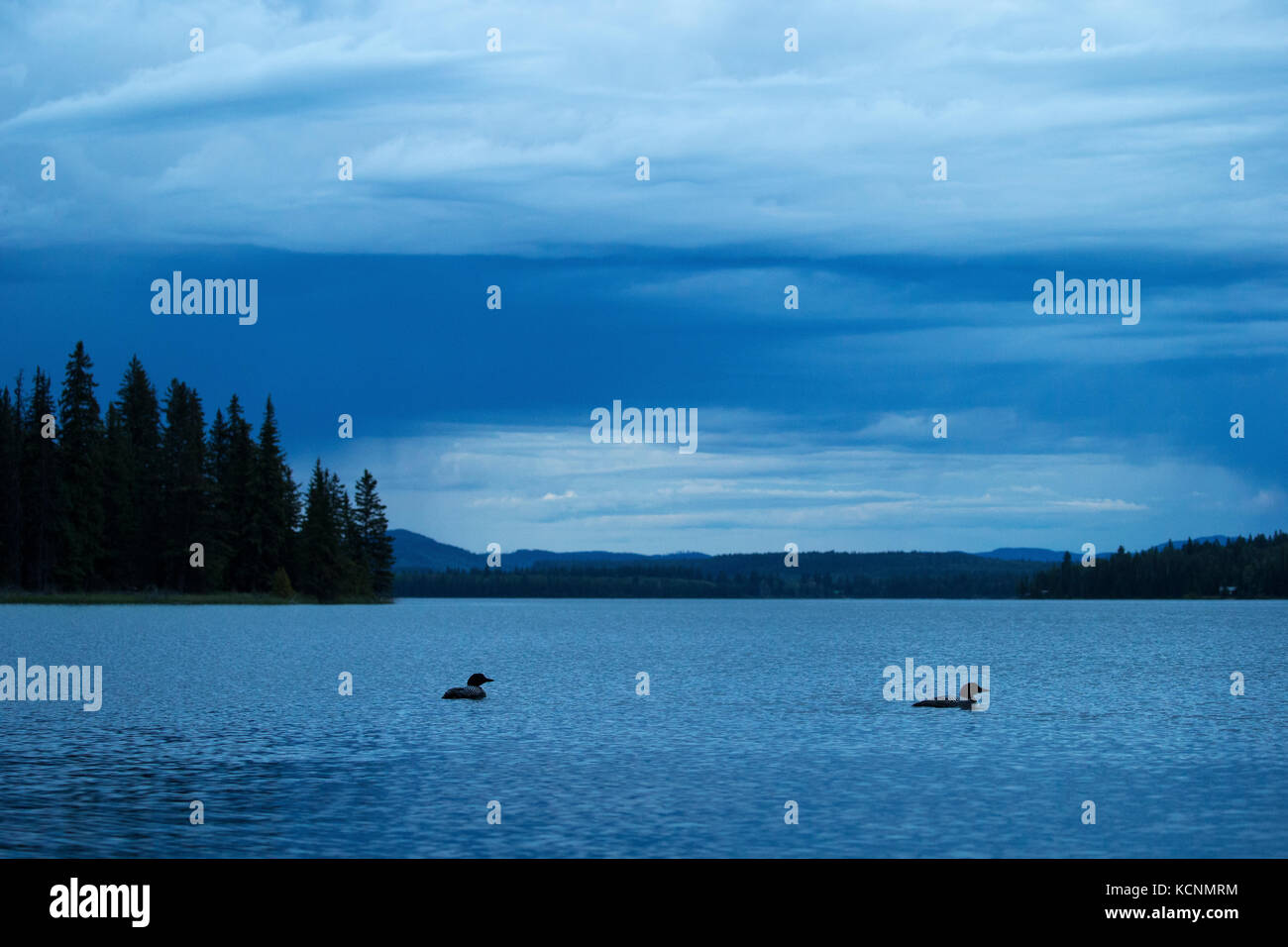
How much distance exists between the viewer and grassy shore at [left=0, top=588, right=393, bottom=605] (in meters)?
142

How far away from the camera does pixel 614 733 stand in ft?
141

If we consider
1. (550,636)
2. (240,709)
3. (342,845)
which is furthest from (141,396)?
A: (342,845)

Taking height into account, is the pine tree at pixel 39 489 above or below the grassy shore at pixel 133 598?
above

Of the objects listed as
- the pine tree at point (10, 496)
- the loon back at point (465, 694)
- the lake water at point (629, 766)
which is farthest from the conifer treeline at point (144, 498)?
the loon back at point (465, 694)

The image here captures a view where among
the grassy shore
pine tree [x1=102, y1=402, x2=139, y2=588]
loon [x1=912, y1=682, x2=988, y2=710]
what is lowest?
loon [x1=912, y1=682, x2=988, y2=710]

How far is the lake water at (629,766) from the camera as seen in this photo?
2522cm

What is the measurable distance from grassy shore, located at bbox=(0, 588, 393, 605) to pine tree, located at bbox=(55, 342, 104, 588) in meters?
2.35

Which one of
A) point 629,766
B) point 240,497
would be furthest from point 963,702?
point 240,497

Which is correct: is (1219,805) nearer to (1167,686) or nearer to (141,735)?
(141,735)

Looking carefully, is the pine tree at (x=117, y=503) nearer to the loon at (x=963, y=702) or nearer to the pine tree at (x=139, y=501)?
the pine tree at (x=139, y=501)

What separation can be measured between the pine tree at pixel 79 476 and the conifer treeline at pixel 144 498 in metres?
0.14

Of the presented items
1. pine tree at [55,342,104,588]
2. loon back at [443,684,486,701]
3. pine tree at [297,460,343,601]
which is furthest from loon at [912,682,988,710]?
pine tree at [297,460,343,601]

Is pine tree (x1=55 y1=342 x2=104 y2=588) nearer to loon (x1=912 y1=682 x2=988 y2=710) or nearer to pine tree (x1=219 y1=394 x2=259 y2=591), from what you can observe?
pine tree (x1=219 y1=394 x2=259 y2=591)
